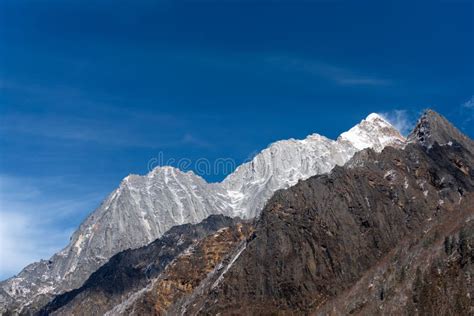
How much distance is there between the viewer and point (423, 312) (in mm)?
183750

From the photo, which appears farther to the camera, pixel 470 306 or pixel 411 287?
pixel 411 287

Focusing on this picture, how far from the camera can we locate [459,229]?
19675cm

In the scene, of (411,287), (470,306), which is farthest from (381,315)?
(470,306)

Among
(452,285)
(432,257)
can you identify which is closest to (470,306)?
(452,285)

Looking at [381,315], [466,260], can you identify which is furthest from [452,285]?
[381,315]

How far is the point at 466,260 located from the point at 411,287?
15.2 m

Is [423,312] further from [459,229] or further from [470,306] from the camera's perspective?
[459,229]

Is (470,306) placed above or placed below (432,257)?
below

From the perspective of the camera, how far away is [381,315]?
192m

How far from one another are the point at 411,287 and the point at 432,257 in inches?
397

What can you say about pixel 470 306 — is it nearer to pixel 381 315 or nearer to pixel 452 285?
pixel 452 285

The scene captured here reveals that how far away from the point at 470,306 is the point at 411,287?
18991 millimetres

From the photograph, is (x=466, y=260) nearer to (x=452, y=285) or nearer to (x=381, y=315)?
(x=452, y=285)

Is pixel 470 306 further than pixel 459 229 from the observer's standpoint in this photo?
No
